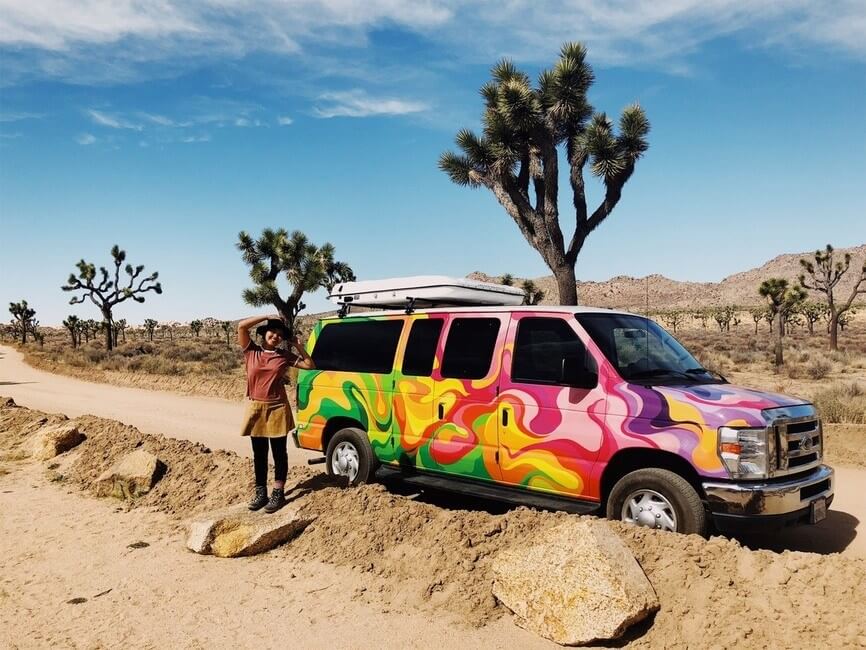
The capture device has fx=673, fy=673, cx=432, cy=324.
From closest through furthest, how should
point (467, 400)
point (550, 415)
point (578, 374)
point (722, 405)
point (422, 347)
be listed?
1. point (722, 405)
2. point (578, 374)
3. point (550, 415)
4. point (467, 400)
5. point (422, 347)

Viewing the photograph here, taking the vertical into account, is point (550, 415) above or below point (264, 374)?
below

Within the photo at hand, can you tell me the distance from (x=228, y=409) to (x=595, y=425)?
1271cm

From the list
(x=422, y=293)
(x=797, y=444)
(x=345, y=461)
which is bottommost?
(x=345, y=461)

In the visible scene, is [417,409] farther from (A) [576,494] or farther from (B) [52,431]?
(B) [52,431]

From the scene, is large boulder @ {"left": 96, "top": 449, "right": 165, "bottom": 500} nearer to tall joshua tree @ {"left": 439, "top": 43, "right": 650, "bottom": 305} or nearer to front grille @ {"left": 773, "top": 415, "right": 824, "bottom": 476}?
front grille @ {"left": 773, "top": 415, "right": 824, "bottom": 476}

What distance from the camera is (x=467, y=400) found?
659 cm

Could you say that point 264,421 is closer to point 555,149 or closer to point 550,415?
point 550,415

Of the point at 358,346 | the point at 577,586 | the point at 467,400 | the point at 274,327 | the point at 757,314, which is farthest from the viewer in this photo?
the point at 757,314

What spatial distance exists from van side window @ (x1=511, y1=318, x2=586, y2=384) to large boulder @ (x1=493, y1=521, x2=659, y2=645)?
1.57 metres

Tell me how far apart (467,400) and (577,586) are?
7.81ft

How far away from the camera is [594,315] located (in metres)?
6.32

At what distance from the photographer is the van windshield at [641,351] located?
19.4 feet

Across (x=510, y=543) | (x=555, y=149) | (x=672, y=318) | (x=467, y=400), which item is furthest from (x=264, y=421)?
(x=672, y=318)


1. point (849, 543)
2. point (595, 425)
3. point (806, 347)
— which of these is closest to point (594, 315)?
point (595, 425)
